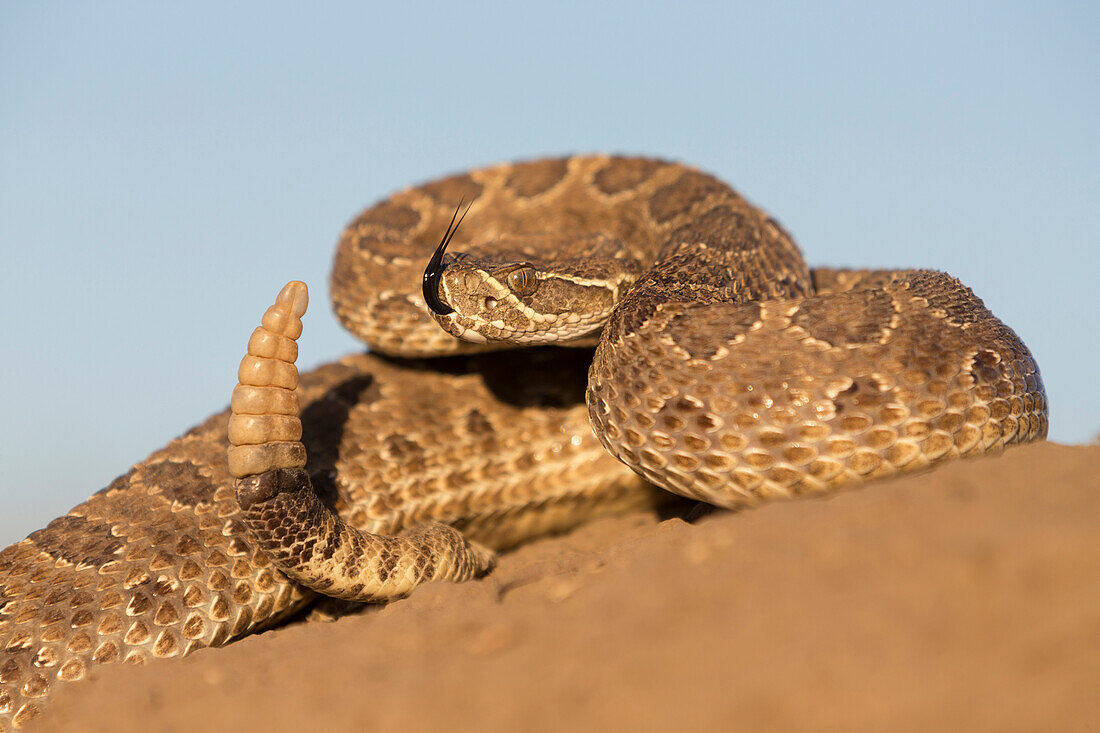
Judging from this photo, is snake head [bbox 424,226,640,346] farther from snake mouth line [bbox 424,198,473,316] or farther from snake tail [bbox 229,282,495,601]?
snake tail [bbox 229,282,495,601]

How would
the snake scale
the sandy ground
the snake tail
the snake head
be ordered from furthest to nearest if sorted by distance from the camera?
1. the snake head
2. the snake tail
3. the snake scale
4. the sandy ground

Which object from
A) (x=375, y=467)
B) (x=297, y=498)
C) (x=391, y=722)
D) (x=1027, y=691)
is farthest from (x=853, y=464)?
(x=375, y=467)

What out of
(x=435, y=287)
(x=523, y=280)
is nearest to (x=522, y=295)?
(x=523, y=280)

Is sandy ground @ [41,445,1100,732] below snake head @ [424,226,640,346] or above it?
below

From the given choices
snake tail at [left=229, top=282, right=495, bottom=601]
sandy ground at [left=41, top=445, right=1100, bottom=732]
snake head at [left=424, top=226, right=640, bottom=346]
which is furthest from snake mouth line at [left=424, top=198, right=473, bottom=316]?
sandy ground at [left=41, top=445, right=1100, bottom=732]

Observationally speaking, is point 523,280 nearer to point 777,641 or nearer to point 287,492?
point 287,492

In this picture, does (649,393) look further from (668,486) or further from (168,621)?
(168,621)

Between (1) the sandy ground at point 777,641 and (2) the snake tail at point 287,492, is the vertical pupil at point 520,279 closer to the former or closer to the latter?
(2) the snake tail at point 287,492

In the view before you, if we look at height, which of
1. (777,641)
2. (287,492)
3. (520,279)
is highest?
(520,279)
